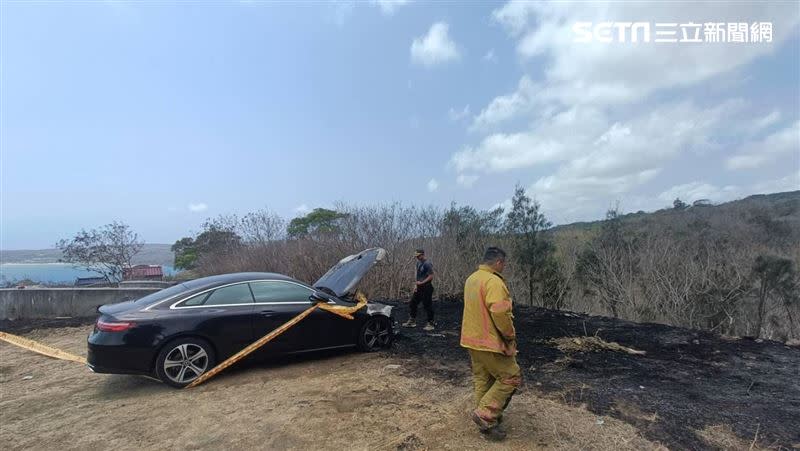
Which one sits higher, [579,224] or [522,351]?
[579,224]

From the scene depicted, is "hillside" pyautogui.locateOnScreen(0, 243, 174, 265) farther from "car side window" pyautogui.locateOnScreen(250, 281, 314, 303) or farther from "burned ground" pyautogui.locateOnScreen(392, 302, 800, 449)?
"burned ground" pyautogui.locateOnScreen(392, 302, 800, 449)

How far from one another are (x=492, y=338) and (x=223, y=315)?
4003 mm

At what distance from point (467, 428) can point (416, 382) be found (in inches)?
61.7

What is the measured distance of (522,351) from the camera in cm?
766

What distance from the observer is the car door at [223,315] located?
248 inches

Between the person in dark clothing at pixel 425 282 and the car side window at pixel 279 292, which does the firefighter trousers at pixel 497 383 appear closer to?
Result: the car side window at pixel 279 292

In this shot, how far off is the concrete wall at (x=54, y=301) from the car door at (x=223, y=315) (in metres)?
7.99

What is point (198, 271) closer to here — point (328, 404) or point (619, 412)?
point (328, 404)

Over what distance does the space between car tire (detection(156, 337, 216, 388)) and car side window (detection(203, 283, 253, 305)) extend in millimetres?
559

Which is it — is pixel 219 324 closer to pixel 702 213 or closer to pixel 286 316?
pixel 286 316

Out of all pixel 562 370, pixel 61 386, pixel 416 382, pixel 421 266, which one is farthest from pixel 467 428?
pixel 61 386

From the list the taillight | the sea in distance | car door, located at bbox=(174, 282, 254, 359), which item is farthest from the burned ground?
the sea in distance

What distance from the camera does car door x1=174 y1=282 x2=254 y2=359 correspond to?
6.29 meters

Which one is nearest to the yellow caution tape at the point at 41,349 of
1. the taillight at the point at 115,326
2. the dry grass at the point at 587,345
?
the taillight at the point at 115,326
